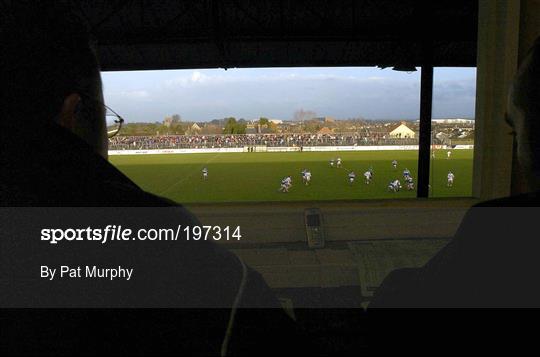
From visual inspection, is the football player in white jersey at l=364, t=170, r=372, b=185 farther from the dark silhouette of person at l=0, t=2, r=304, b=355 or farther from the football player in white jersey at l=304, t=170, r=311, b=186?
the dark silhouette of person at l=0, t=2, r=304, b=355

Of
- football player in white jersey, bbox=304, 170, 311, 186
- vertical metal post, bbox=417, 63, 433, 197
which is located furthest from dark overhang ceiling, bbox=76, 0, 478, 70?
football player in white jersey, bbox=304, 170, 311, 186

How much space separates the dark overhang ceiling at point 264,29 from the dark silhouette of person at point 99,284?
6.44 meters

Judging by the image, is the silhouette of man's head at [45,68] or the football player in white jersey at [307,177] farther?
the football player in white jersey at [307,177]

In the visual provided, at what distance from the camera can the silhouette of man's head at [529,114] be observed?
1.62ft

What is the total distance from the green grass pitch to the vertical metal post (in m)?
7.31

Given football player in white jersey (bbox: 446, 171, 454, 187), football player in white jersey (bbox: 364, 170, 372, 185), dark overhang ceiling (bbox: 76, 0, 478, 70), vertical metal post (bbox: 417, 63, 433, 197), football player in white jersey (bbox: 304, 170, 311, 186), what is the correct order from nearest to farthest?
1. dark overhang ceiling (bbox: 76, 0, 478, 70)
2. vertical metal post (bbox: 417, 63, 433, 197)
3. football player in white jersey (bbox: 446, 171, 454, 187)
4. football player in white jersey (bbox: 364, 170, 372, 185)
5. football player in white jersey (bbox: 304, 170, 311, 186)

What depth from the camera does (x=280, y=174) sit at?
86.8 feet

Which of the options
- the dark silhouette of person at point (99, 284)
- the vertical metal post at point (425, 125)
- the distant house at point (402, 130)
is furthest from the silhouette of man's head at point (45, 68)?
the distant house at point (402, 130)

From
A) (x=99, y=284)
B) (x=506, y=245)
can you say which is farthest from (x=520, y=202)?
(x=99, y=284)

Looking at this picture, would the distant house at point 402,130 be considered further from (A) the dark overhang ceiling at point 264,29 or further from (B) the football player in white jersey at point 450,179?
(A) the dark overhang ceiling at point 264,29

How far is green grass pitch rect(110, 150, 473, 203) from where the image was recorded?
19844mm

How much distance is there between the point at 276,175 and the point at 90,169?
2580cm

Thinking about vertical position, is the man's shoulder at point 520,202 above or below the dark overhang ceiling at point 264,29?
below

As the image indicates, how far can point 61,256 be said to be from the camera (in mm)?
420
